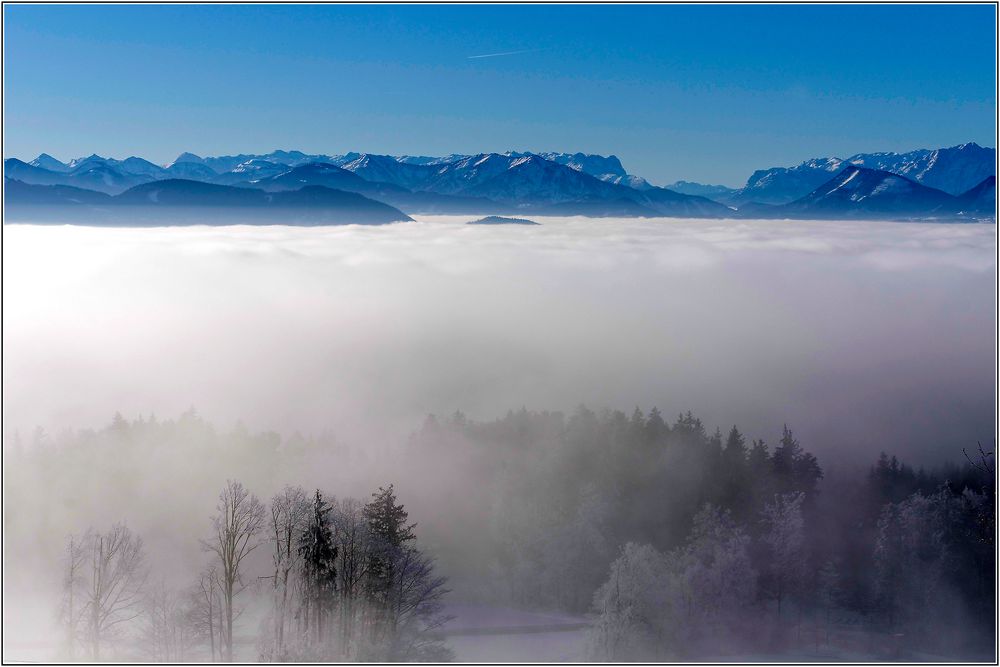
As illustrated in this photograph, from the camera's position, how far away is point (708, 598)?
4712 centimetres

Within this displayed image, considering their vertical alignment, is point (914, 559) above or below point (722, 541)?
below

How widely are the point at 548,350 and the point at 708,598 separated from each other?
119 metres

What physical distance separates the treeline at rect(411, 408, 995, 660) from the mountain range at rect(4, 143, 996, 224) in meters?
75.2

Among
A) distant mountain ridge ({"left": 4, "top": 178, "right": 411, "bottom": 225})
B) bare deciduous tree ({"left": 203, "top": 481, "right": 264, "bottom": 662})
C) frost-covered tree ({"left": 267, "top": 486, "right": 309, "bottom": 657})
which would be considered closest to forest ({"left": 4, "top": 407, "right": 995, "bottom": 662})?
frost-covered tree ({"left": 267, "top": 486, "right": 309, "bottom": 657})

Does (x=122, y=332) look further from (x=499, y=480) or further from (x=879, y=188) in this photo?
(x=879, y=188)

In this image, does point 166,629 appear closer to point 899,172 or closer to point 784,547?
point 784,547

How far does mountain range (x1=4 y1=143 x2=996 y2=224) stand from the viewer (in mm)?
133625

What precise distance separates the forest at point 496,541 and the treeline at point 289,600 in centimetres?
12

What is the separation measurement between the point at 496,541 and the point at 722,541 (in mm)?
15108

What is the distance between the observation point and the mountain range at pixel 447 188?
133625 mm

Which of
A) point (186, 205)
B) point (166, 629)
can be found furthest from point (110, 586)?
point (186, 205)

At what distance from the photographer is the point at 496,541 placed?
58.2 metres

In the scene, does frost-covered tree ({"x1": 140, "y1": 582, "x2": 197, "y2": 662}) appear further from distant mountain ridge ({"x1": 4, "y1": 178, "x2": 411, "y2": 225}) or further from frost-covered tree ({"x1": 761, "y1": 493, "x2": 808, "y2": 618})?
distant mountain ridge ({"x1": 4, "y1": 178, "x2": 411, "y2": 225})

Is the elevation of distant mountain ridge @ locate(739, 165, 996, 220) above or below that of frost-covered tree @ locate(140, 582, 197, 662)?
above
